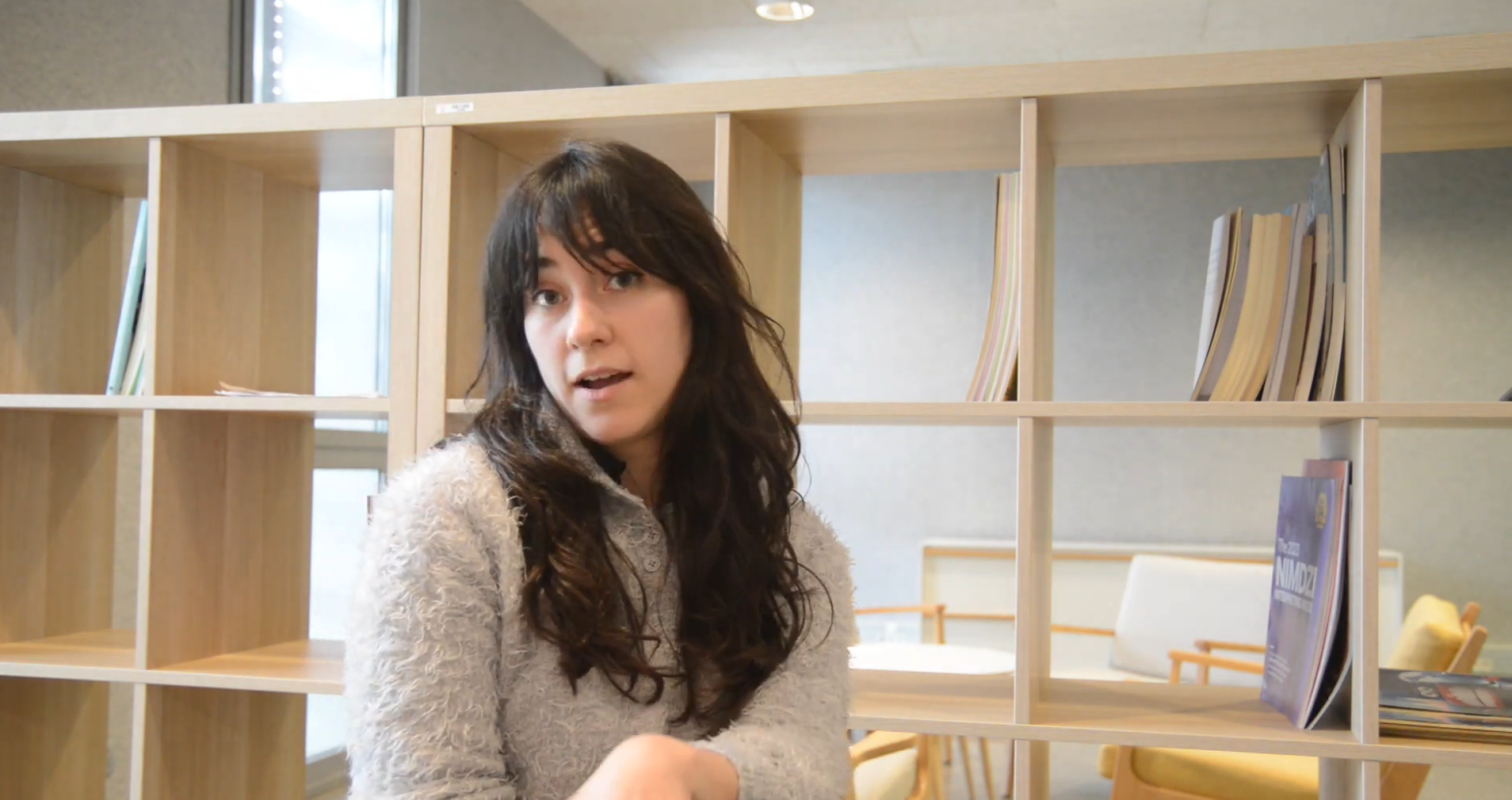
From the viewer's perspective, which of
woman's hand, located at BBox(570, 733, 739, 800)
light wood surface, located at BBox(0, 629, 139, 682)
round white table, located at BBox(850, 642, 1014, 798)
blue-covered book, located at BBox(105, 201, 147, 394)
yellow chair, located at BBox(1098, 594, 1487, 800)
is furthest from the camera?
round white table, located at BBox(850, 642, 1014, 798)

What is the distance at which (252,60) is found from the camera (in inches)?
122

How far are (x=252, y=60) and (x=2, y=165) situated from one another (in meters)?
1.22

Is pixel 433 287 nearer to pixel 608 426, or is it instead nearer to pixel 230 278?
pixel 230 278

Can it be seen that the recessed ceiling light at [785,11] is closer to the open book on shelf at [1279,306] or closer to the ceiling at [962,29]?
the ceiling at [962,29]

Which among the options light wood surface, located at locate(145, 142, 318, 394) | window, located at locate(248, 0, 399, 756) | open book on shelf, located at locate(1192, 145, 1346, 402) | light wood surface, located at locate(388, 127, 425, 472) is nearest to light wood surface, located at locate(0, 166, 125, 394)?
light wood surface, located at locate(145, 142, 318, 394)

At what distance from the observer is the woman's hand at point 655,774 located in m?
0.85

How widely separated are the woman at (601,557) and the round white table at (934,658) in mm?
2365

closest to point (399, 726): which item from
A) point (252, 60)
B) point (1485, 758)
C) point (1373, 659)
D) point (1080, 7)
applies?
point (1373, 659)

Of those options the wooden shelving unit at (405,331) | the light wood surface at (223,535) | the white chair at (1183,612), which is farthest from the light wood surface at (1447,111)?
the white chair at (1183,612)

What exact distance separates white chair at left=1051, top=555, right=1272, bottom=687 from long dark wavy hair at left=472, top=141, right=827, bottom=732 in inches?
143

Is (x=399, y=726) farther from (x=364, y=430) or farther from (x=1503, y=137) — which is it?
(x=364, y=430)

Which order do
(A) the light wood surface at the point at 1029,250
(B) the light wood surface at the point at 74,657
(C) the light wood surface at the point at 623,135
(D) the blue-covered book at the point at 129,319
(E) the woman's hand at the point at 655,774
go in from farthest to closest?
(D) the blue-covered book at the point at 129,319
(B) the light wood surface at the point at 74,657
(C) the light wood surface at the point at 623,135
(A) the light wood surface at the point at 1029,250
(E) the woman's hand at the point at 655,774

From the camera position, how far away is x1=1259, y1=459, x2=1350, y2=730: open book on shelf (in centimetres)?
153

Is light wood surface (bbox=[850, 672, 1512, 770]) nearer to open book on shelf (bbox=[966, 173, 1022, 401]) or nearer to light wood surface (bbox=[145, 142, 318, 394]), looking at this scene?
open book on shelf (bbox=[966, 173, 1022, 401])
